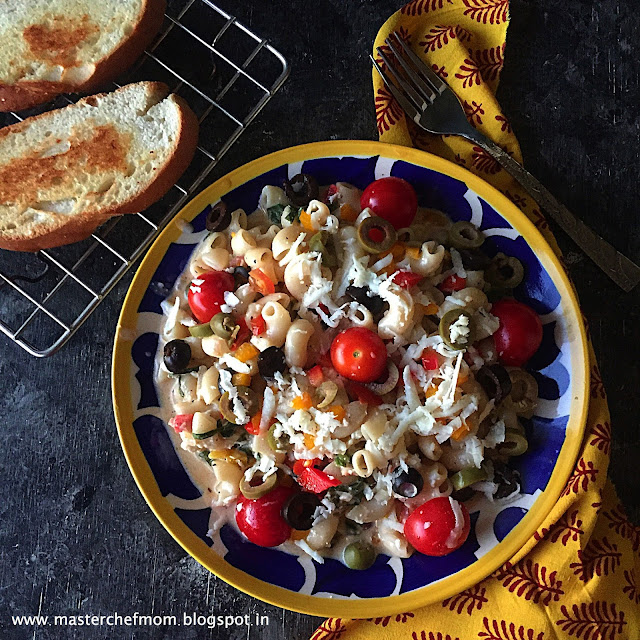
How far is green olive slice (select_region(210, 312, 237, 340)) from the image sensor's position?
1.78 meters

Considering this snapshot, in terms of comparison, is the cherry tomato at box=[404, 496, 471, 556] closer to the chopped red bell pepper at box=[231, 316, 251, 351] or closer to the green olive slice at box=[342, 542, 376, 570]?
the green olive slice at box=[342, 542, 376, 570]

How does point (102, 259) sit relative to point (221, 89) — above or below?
below

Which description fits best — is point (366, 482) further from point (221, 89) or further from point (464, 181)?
point (221, 89)

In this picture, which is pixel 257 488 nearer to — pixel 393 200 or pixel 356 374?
pixel 356 374

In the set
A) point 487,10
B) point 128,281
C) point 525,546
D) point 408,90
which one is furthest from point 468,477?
point 487,10

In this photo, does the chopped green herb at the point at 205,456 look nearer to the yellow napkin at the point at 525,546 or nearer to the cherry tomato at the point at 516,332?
the yellow napkin at the point at 525,546

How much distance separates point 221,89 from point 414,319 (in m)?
1.00

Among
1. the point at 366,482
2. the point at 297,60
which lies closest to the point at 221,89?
the point at 297,60

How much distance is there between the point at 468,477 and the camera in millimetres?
1731

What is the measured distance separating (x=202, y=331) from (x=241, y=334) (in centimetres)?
11

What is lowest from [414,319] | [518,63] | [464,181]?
[414,319]

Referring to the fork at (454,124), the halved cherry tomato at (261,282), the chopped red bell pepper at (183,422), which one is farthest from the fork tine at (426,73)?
the chopped red bell pepper at (183,422)

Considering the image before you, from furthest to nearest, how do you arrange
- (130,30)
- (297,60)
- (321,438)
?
(297,60), (130,30), (321,438)

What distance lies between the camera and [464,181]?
1.81 m
